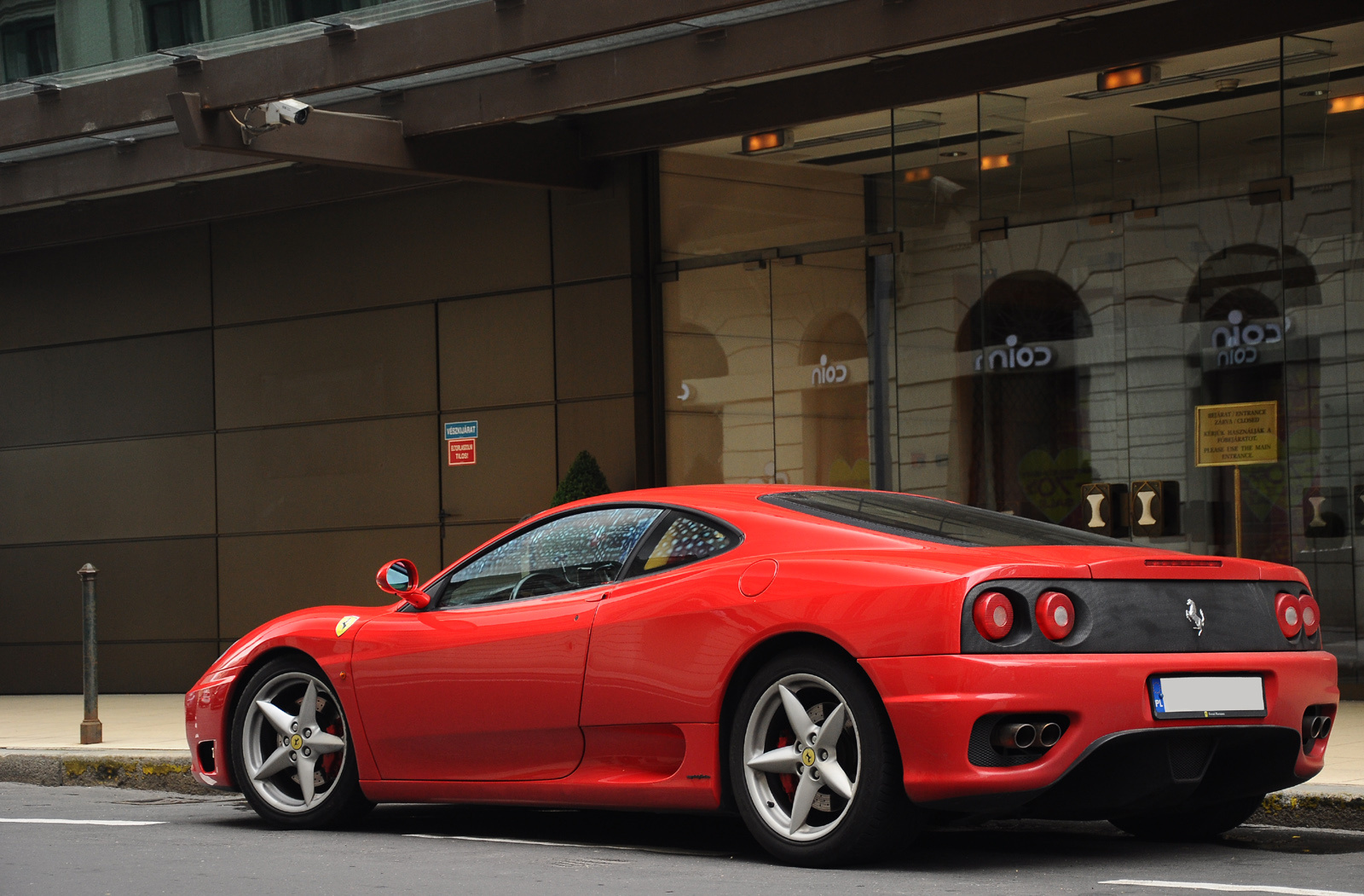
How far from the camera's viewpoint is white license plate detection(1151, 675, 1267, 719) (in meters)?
4.88

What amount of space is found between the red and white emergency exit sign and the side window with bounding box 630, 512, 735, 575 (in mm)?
8651

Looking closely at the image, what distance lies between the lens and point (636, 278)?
1355 centimetres

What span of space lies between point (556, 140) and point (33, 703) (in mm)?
6885

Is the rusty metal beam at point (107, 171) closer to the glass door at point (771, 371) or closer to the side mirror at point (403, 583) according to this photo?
the glass door at point (771, 371)

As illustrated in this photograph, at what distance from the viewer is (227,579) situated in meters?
15.6

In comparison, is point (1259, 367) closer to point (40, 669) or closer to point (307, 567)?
point (307, 567)

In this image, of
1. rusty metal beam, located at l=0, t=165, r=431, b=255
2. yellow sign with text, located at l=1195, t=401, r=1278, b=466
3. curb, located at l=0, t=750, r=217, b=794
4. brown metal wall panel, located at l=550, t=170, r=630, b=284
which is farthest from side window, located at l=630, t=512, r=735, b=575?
rusty metal beam, located at l=0, t=165, r=431, b=255


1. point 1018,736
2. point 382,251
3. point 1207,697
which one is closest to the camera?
point 1018,736

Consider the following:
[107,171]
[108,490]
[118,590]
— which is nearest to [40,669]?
[118,590]

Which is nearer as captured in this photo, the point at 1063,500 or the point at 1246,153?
the point at 1246,153

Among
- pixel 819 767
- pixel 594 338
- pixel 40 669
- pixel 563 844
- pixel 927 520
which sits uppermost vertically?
pixel 594 338

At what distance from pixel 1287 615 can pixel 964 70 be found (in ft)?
23.4

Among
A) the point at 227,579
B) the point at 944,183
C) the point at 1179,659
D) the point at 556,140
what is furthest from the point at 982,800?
the point at 227,579

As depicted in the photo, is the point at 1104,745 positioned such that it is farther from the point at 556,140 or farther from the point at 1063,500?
the point at 556,140
